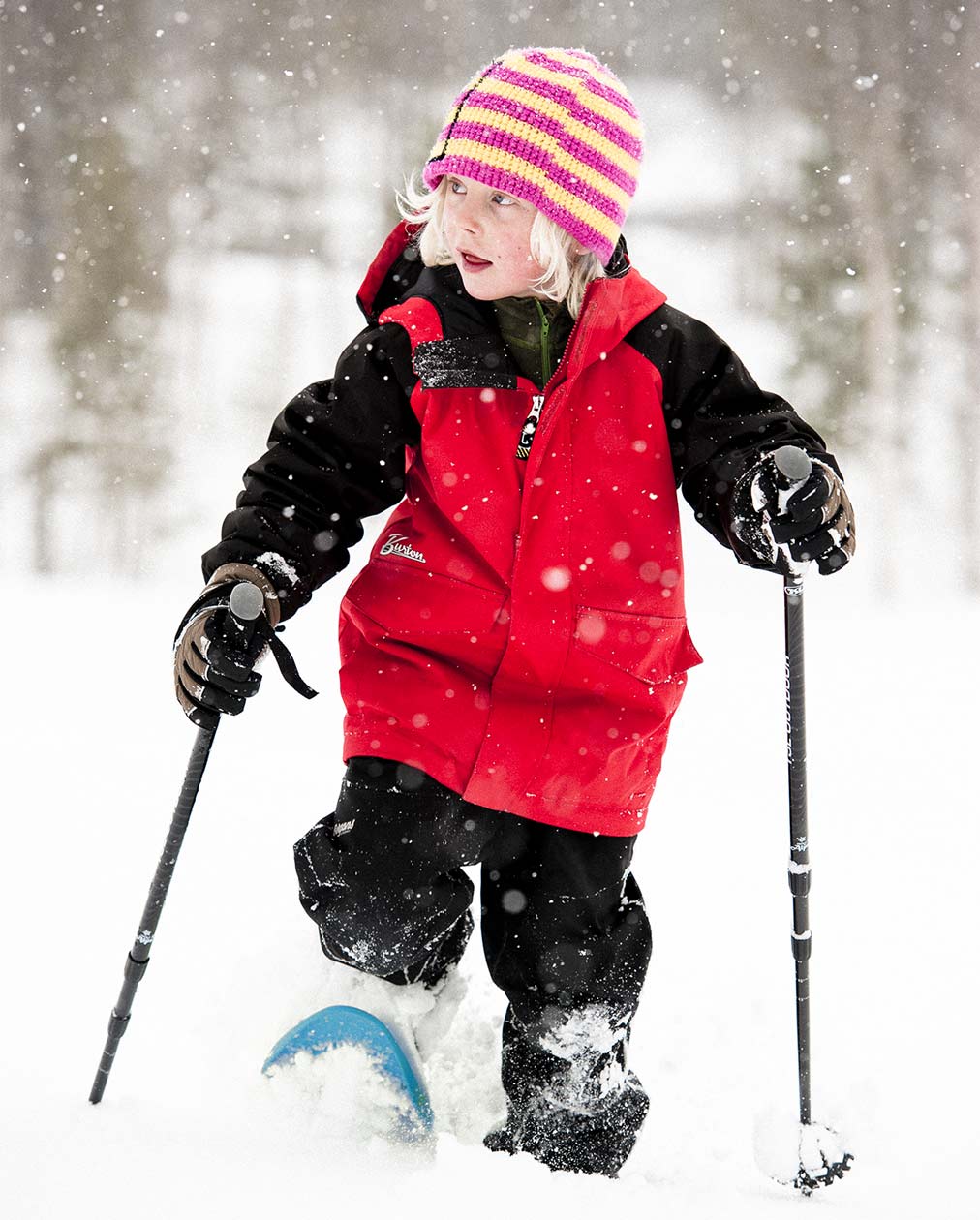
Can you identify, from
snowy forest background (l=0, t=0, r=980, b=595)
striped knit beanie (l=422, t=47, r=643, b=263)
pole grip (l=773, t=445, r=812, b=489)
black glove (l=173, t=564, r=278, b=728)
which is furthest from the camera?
snowy forest background (l=0, t=0, r=980, b=595)

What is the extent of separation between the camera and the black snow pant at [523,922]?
7.18 feet

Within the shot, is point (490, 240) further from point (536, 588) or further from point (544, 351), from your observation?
point (536, 588)

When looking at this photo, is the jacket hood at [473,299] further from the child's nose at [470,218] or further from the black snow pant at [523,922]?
the black snow pant at [523,922]

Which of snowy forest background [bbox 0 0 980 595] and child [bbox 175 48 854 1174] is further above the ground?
snowy forest background [bbox 0 0 980 595]

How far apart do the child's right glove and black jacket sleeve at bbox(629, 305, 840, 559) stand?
0.27 ft

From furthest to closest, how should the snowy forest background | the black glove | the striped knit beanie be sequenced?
the snowy forest background
the striped knit beanie
the black glove

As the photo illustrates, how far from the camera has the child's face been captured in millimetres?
2113

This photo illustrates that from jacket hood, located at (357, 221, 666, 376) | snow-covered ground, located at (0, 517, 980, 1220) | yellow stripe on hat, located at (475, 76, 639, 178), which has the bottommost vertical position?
snow-covered ground, located at (0, 517, 980, 1220)

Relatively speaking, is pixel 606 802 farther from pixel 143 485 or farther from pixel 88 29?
pixel 88 29

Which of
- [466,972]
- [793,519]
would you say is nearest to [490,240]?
[793,519]

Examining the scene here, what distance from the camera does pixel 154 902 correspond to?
216 cm

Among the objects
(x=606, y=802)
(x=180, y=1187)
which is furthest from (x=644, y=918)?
(x=180, y=1187)

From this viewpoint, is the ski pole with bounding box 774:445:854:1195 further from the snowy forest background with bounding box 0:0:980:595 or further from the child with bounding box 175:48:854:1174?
the snowy forest background with bounding box 0:0:980:595

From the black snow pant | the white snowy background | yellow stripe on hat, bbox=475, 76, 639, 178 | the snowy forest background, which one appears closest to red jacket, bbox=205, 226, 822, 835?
the black snow pant
